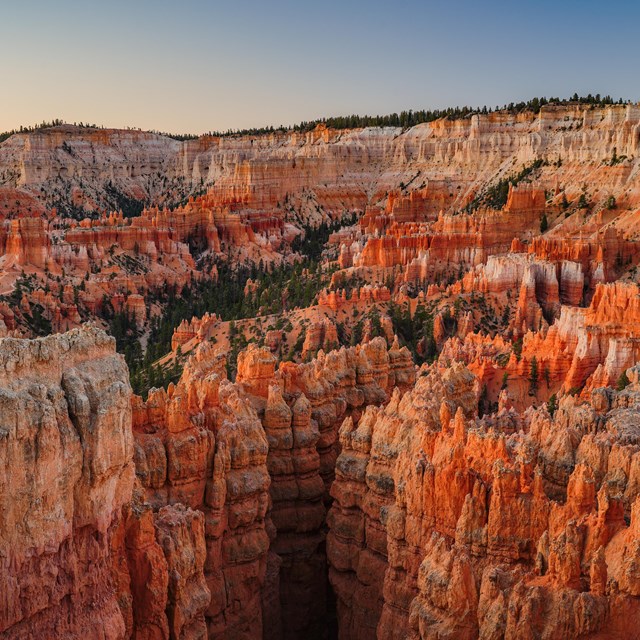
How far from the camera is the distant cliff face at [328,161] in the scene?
298ft

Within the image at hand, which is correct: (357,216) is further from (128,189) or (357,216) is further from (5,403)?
(5,403)

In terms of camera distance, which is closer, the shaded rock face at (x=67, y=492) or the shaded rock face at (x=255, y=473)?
the shaded rock face at (x=67, y=492)

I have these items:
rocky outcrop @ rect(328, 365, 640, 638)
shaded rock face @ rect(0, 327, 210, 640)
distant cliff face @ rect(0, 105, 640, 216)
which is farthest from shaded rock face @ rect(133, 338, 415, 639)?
distant cliff face @ rect(0, 105, 640, 216)

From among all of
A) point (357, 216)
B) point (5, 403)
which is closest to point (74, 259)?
point (357, 216)

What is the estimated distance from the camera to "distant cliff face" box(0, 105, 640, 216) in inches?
3578

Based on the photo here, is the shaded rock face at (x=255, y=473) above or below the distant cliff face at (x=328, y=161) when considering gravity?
below

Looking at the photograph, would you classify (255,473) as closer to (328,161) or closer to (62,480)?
(62,480)

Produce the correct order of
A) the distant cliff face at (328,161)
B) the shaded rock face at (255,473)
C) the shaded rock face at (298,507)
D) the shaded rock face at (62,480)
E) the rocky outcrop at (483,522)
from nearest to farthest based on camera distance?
the shaded rock face at (62,480)
the shaded rock face at (298,507)
the rocky outcrop at (483,522)
the shaded rock face at (255,473)
the distant cliff face at (328,161)

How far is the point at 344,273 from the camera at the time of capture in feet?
225

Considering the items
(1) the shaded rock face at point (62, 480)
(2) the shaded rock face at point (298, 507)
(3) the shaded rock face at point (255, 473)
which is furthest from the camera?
(3) the shaded rock face at point (255, 473)

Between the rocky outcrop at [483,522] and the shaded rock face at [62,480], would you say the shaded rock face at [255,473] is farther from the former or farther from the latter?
the shaded rock face at [62,480]

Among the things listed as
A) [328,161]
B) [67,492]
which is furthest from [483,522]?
[328,161]

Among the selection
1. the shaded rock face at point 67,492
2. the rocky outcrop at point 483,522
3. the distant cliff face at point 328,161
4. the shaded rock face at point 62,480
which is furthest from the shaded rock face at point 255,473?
the distant cliff face at point 328,161

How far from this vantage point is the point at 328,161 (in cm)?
12962
